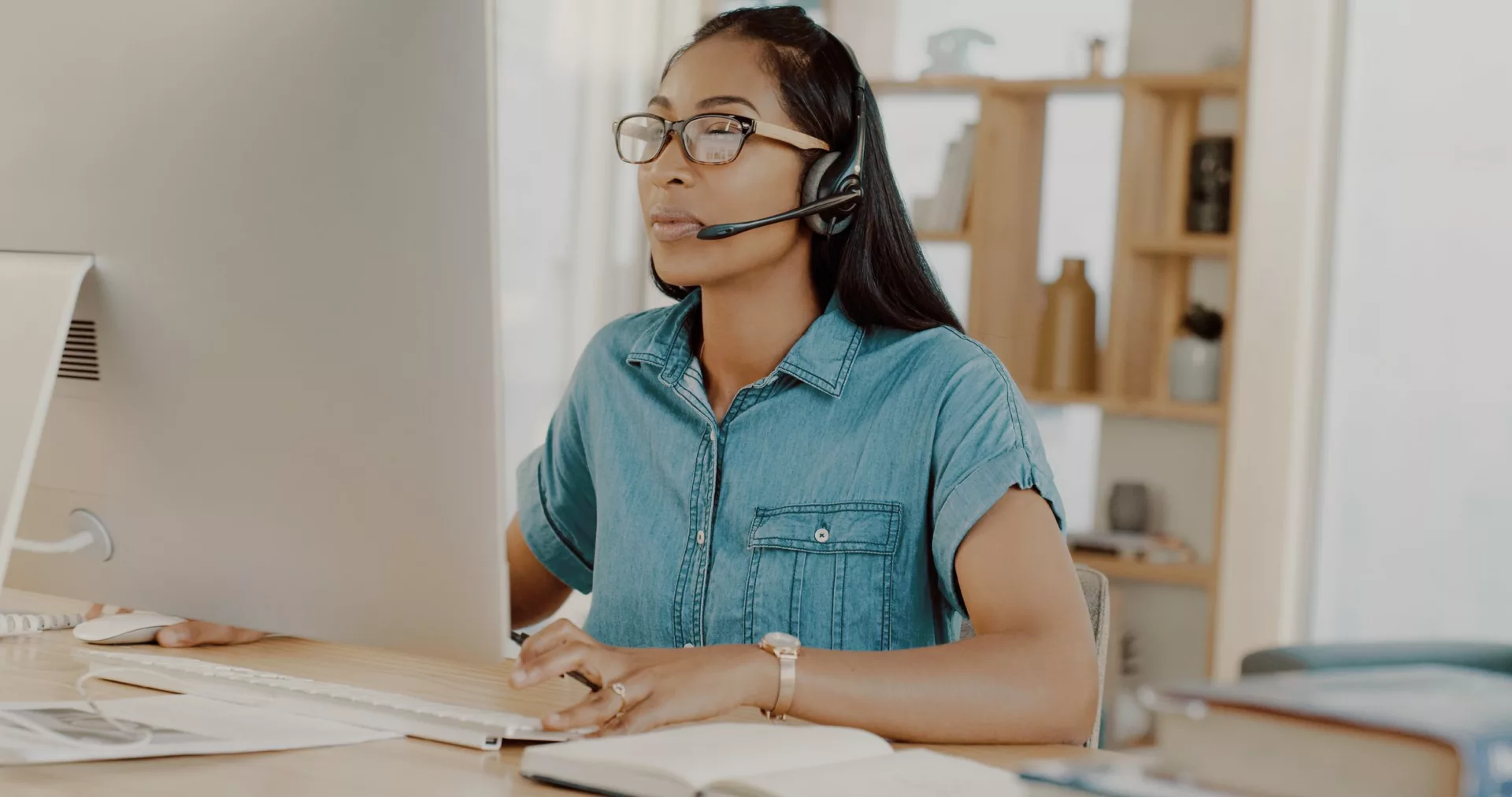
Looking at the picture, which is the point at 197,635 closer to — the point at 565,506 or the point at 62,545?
the point at 62,545

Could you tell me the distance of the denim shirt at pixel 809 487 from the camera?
4.28ft

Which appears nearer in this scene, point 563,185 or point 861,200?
point 861,200

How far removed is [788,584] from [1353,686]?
0.72m

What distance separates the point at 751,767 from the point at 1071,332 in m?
2.99

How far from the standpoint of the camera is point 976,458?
→ 1.24m

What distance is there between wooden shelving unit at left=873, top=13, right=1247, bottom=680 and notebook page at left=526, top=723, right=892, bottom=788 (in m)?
2.76

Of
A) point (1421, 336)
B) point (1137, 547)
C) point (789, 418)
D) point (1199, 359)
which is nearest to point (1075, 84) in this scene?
point (1199, 359)

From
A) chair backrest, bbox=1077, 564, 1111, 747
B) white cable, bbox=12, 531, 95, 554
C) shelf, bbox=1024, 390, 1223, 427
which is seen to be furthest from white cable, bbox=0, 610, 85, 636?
shelf, bbox=1024, 390, 1223, 427

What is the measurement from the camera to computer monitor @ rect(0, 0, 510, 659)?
0.80 meters

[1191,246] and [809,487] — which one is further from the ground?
[1191,246]

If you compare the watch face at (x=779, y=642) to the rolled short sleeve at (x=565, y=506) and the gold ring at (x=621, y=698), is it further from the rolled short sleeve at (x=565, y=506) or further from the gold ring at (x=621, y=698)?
the rolled short sleeve at (x=565, y=506)

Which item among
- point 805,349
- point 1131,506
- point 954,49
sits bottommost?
point 1131,506

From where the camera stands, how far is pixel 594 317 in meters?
4.06

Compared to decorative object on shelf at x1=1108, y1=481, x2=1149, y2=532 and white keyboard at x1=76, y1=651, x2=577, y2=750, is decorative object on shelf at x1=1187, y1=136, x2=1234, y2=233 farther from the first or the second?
white keyboard at x1=76, y1=651, x2=577, y2=750
